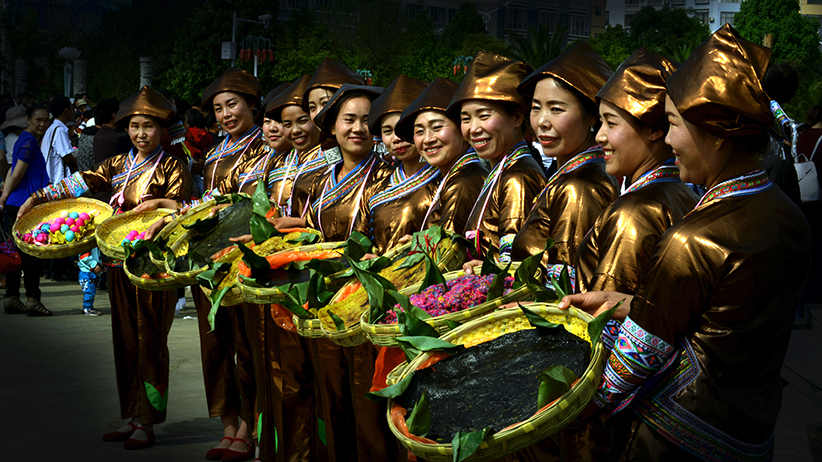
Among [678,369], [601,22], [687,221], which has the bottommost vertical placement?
[678,369]

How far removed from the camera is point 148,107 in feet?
15.2

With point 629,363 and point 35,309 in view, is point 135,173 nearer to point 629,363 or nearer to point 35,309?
point 629,363

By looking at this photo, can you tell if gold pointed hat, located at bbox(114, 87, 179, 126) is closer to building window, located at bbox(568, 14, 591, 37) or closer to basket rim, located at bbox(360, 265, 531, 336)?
basket rim, located at bbox(360, 265, 531, 336)

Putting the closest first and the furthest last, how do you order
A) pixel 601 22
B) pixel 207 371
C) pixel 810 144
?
pixel 207 371, pixel 810 144, pixel 601 22

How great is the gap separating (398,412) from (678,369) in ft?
1.92

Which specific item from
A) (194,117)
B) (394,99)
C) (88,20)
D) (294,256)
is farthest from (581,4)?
(294,256)

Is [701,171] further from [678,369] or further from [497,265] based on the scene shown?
[497,265]

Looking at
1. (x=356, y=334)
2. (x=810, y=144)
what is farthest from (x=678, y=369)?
(x=810, y=144)

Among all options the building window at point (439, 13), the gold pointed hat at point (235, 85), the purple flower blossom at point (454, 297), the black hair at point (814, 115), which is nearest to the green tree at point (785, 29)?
the building window at point (439, 13)

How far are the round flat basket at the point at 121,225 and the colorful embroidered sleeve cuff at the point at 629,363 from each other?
2.91 metres

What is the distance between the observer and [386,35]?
40531mm

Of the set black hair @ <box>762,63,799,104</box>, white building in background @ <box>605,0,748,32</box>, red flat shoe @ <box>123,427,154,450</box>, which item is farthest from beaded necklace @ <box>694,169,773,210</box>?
white building in background @ <box>605,0,748,32</box>

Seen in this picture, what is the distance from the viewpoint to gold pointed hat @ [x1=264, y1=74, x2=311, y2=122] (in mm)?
4391

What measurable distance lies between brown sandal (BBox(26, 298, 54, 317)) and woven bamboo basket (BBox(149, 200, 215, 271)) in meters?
4.59
